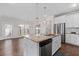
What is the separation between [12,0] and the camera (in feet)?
3.26

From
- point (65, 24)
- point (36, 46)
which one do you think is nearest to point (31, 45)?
point (36, 46)

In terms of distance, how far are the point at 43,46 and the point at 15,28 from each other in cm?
79

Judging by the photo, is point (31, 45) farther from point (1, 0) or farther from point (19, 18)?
point (1, 0)

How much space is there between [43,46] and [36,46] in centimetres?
19

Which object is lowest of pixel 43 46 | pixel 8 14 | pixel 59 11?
pixel 43 46

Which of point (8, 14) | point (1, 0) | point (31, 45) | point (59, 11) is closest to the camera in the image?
point (1, 0)

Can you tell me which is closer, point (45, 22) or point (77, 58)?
point (77, 58)

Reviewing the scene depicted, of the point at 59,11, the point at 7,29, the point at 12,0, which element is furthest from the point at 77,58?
the point at 59,11

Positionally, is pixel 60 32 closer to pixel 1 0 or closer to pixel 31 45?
pixel 31 45

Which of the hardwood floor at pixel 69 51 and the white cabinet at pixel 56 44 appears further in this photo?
the white cabinet at pixel 56 44

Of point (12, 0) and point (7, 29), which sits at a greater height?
point (12, 0)

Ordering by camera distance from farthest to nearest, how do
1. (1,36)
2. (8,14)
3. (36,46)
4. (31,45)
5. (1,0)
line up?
(31,45), (36,46), (8,14), (1,36), (1,0)

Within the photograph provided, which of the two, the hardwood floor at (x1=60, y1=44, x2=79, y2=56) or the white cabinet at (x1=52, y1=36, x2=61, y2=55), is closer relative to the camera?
the hardwood floor at (x1=60, y1=44, x2=79, y2=56)

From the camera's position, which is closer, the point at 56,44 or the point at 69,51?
the point at 69,51
